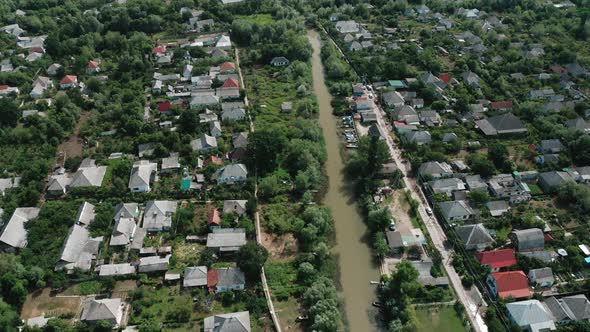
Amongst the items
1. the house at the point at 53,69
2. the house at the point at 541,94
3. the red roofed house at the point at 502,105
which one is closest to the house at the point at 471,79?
the red roofed house at the point at 502,105

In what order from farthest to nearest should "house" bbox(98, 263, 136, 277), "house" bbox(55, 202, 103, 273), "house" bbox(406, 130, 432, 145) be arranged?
"house" bbox(406, 130, 432, 145) < "house" bbox(55, 202, 103, 273) < "house" bbox(98, 263, 136, 277)

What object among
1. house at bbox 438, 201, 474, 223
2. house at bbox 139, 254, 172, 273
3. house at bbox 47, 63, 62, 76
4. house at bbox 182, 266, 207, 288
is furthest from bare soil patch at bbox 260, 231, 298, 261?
house at bbox 47, 63, 62, 76

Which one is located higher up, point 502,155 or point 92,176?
point 502,155

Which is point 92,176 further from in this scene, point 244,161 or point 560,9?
point 560,9

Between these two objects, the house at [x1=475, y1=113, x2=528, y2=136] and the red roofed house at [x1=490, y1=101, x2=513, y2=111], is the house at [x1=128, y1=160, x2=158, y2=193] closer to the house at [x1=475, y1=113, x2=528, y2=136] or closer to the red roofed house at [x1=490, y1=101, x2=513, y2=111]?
the house at [x1=475, y1=113, x2=528, y2=136]

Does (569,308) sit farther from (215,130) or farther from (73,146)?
(73,146)

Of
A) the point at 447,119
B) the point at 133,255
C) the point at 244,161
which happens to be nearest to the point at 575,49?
the point at 447,119
